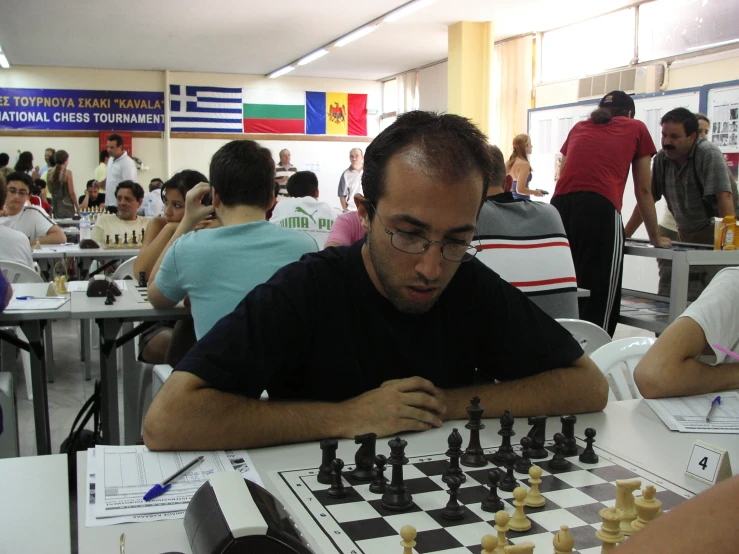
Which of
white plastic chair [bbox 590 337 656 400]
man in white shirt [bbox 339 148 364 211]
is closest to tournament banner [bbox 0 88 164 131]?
man in white shirt [bbox 339 148 364 211]

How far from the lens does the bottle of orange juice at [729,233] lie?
149 inches

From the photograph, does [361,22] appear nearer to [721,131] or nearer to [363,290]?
[721,131]

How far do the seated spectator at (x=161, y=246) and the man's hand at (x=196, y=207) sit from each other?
1.64ft

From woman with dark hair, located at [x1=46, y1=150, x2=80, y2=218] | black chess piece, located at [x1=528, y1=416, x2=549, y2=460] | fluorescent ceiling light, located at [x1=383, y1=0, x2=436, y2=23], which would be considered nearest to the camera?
black chess piece, located at [x1=528, y1=416, x2=549, y2=460]

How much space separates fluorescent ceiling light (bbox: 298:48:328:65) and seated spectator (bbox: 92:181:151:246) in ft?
21.2

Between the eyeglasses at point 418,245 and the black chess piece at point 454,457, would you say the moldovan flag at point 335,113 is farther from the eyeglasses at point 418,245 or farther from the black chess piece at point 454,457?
the black chess piece at point 454,457

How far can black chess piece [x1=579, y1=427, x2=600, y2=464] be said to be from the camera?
1.25 metres

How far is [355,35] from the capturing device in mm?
10484

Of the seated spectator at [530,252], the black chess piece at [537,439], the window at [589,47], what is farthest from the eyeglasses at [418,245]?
the window at [589,47]

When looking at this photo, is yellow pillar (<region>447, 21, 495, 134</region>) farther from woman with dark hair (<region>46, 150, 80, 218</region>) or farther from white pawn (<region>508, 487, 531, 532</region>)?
white pawn (<region>508, 487, 531, 532</region>)

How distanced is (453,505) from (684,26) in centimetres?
804

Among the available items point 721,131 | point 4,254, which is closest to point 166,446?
point 4,254

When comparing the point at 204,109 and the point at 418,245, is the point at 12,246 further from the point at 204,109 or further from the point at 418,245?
the point at 204,109

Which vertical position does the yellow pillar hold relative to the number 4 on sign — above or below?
above
